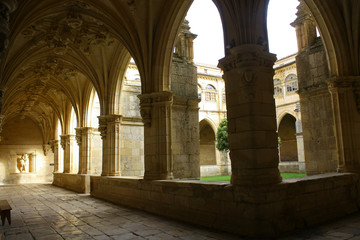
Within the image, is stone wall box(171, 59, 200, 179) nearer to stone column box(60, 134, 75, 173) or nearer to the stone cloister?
the stone cloister

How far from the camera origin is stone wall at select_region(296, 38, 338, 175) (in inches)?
308

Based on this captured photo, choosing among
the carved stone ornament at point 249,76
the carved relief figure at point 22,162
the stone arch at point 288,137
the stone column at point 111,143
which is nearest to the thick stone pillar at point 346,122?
the carved stone ornament at point 249,76

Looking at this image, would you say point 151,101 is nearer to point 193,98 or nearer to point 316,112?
point 193,98

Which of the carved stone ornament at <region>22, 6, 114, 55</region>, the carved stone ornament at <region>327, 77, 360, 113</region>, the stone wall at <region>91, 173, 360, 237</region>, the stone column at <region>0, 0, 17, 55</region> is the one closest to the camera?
the stone column at <region>0, 0, 17, 55</region>

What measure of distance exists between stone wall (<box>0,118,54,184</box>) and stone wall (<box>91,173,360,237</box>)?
775 inches

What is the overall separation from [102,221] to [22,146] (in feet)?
66.9

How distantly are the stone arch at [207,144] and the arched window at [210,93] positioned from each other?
7.37ft

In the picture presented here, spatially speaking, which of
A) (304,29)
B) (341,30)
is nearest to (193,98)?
(304,29)

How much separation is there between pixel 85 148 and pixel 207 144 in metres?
15.3

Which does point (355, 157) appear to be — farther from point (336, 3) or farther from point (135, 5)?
point (135, 5)

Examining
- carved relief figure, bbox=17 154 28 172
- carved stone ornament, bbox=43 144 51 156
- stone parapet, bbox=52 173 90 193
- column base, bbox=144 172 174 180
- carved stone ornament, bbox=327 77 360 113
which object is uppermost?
carved stone ornament, bbox=327 77 360 113

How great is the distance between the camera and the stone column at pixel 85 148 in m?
12.5

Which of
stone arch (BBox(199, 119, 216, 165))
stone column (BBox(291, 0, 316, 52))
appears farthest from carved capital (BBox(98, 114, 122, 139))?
stone arch (BBox(199, 119, 216, 165))

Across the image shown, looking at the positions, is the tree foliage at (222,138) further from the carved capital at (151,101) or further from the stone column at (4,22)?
the stone column at (4,22)
